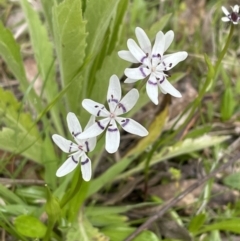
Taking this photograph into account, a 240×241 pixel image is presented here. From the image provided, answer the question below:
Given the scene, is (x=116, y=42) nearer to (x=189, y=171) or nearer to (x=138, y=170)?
(x=138, y=170)

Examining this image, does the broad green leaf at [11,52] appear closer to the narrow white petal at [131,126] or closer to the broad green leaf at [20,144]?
the broad green leaf at [20,144]

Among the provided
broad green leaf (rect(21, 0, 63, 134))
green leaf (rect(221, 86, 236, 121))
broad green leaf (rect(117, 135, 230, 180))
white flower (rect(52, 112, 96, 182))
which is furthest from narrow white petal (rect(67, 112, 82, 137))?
green leaf (rect(221, 86, 236, 121))

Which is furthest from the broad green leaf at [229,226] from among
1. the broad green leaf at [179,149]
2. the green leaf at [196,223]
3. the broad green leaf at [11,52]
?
the broad green leaf at [11,52]

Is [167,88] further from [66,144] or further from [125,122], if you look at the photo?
[66,144]

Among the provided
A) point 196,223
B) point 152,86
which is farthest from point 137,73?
point 196,223

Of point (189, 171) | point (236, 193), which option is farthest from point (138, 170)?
point (236, 193)
